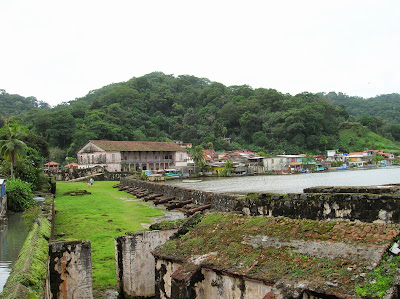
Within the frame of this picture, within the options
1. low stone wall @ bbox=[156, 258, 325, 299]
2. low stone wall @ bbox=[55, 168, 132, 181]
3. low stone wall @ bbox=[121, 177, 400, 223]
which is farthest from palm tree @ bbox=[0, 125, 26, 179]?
low stone wall @ bbox=[156, 258, 325, 299]

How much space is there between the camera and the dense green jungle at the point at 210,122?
237 feet

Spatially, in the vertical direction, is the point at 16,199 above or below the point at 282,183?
above

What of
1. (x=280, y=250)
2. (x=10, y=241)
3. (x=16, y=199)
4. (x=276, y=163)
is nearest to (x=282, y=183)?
(x=276, y=163)

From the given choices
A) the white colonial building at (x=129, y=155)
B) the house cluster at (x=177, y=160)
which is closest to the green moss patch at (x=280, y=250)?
the house cluster at (x=177, y=160)

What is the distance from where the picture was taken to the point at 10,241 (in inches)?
453

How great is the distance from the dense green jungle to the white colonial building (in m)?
10.5

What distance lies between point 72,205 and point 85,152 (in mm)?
40306

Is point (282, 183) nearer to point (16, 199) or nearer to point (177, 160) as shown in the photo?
point (177, 160)

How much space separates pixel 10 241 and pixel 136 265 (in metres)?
5.54

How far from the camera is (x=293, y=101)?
103 meters

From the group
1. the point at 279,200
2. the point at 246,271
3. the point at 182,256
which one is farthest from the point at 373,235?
the point at 279,200

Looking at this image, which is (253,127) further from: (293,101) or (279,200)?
(279,200)

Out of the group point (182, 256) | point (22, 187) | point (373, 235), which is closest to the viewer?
point (373, 235)

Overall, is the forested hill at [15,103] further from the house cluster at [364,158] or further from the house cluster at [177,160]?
the house cluster at [364,158]
